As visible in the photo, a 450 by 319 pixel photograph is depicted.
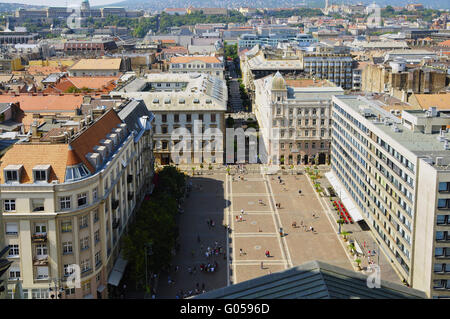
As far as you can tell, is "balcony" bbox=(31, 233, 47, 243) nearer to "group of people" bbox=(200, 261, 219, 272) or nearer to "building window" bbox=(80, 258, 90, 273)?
"building window" bbox=(80, 258, 90, 273)

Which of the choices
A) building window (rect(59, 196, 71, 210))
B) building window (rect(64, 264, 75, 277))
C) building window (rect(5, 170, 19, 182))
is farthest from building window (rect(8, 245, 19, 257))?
building window (rect(5, 170, 19, 182))

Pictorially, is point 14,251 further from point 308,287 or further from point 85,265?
point 308,287

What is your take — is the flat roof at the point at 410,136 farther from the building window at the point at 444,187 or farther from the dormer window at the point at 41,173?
the dormer window at the point at 41,173

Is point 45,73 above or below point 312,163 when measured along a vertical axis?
above

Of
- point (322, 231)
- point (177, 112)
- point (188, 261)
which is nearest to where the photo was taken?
point (188, 261)
